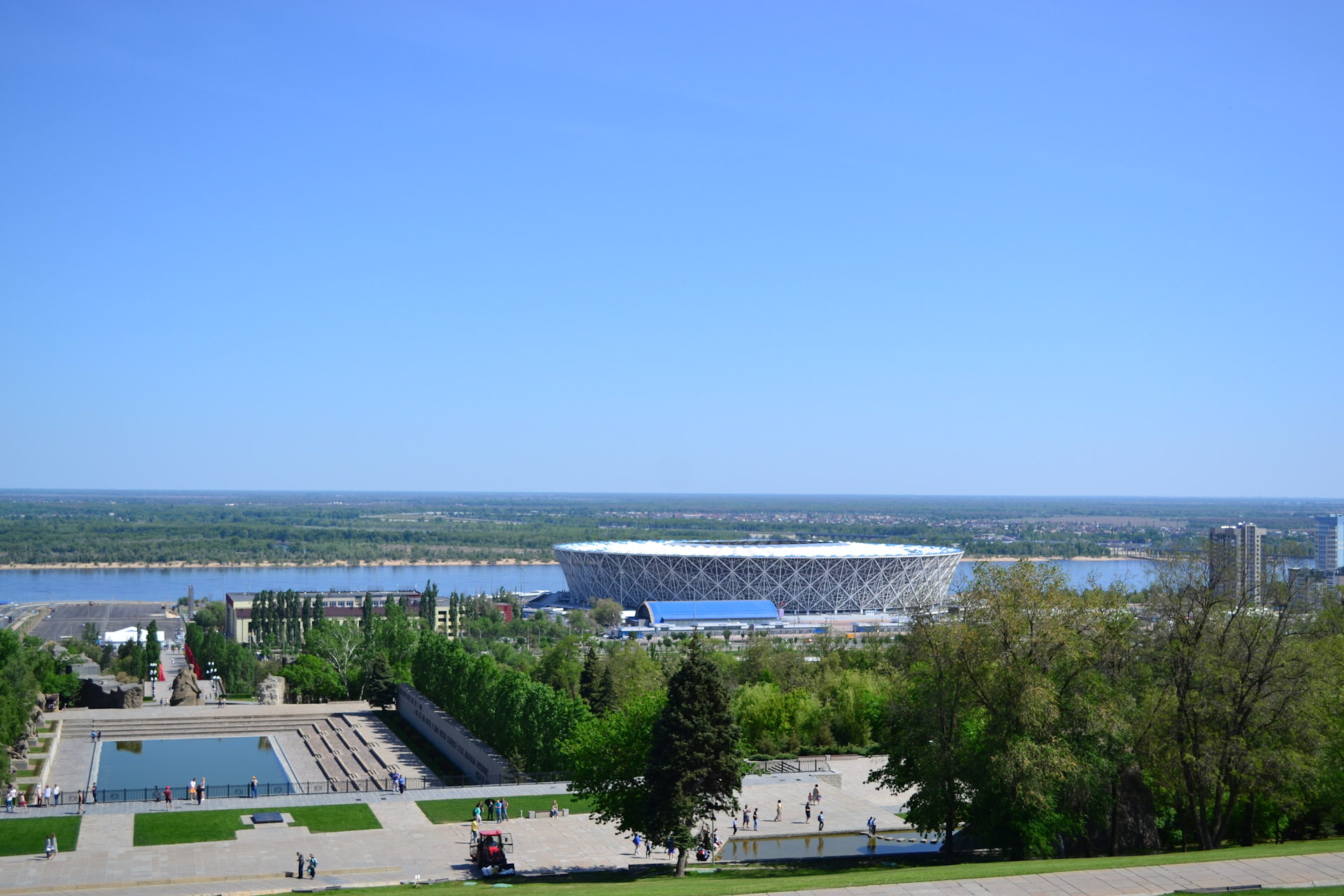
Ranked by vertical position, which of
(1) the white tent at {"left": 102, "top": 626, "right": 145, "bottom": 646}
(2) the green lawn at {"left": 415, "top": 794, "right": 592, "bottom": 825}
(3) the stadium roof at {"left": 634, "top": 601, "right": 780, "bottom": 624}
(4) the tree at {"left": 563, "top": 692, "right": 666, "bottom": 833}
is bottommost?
(1) the white tent at {"left": 102, "top": 626, "right": 145, "bottom": 646}

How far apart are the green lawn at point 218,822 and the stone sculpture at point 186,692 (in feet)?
80.9

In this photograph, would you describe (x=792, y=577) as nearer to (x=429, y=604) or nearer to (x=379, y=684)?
(x=429, y=604)

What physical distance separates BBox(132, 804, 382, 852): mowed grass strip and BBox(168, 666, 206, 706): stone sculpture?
81.7 feet

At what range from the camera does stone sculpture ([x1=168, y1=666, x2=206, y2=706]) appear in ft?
180

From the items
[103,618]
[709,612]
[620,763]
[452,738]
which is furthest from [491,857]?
[103,618]

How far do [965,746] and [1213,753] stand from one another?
4.57 m

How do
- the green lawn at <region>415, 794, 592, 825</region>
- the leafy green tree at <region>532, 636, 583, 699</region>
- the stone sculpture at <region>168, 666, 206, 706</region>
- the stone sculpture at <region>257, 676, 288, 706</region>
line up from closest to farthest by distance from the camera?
1. the green lawn at <region>415, 794, 592, 825</region>
2. the leafy green tree at <region>532, 636, 583, 699</region>
3. the stone sculpture at <region>168, 666, 206, 706</region>
4. the stone sculpture at <region>257, 676, 288, 706</region>

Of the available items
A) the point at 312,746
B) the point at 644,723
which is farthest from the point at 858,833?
the point at 312,746

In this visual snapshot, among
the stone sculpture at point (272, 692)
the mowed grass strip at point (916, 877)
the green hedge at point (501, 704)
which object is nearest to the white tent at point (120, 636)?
the stone sculpture at point (272, 692)

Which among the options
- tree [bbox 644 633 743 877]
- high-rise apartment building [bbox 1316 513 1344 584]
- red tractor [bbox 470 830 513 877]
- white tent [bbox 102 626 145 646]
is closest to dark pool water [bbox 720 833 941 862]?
tree [bbox 644 633 743 877]

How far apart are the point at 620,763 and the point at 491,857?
3.59 m

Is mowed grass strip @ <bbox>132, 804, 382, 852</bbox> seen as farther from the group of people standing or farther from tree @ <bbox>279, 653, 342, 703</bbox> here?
tree @ <bbox>279, 653, 342, 703</bbox>

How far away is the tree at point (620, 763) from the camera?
2786 cm

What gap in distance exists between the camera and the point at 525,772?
38406 mm
